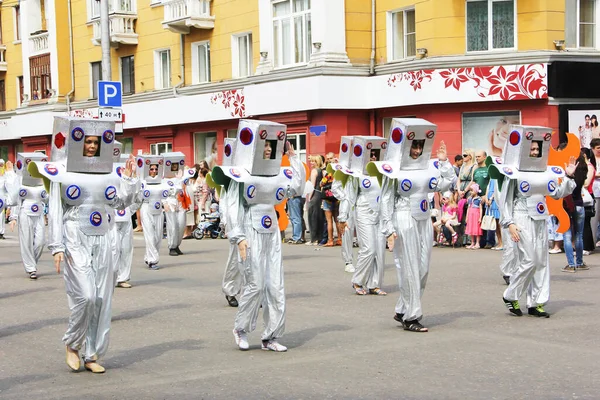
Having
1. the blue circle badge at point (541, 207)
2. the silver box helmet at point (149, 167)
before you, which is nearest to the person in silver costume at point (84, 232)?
the blue circle badge at point (541, 207)

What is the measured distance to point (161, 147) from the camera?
36.3 metres

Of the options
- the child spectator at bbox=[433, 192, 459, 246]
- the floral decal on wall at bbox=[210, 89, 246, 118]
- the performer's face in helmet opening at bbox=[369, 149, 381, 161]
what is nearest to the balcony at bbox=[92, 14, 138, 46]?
the floral decal on wall at bbox=[210, 89, 246, 118]

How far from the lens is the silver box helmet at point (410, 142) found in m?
11.0

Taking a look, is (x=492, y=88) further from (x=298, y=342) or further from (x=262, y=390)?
(x=262, y=390)

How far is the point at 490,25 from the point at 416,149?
14.9 m

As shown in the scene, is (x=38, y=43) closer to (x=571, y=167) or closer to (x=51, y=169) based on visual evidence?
(x=571, y=167)

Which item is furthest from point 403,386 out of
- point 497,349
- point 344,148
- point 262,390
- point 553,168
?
point 344,148

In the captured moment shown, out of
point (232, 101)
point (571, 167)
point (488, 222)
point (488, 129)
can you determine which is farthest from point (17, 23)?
point (571, 167)

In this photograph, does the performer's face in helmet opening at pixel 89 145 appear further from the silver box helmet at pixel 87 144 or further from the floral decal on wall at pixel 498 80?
the floral decal on wall at pixel 498 80

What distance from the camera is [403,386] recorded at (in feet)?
26.8

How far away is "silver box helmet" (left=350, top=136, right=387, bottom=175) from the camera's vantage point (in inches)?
592

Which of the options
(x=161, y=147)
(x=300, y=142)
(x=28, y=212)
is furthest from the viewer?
(x=161, y=147)

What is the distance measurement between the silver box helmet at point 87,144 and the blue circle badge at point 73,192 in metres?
0.17

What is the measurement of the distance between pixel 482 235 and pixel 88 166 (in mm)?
12697
